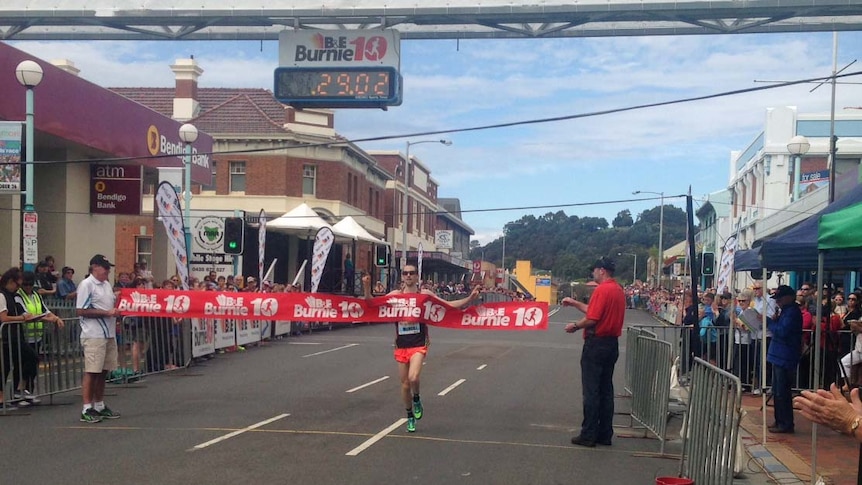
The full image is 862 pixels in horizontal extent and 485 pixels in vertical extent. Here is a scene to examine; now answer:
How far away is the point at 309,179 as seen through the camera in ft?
172

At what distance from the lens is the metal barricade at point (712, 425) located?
673cm

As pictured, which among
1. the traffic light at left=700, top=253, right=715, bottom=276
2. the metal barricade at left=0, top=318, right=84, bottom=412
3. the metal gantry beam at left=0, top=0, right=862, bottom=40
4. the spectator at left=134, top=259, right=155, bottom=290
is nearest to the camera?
the metal barricade at left=0, top=318, right=84, bottom=412

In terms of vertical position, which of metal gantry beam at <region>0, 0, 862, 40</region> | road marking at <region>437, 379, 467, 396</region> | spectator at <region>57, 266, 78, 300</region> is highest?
metal gantry beam at <region>0, 0, 862, 40</region>

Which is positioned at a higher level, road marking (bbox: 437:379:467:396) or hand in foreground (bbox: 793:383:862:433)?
hand in foreground (bbox: 793:383:862:433)

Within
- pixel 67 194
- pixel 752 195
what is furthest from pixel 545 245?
A: pixel 67 194

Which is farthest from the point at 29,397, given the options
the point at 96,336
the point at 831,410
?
the point at 831,410

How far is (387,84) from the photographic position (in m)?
14.8

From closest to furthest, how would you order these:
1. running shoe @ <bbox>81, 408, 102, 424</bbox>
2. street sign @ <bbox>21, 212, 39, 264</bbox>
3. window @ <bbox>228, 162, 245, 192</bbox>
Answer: running shoe @ <bbox>81, 408, 102, 424</bbox> → street sign @ <bbox>21, 212, 39, 264</bbox> → window @ <bbox>228, 162, 245, 192</bbox>

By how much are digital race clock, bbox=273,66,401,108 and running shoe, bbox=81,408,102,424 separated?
19.0 feet

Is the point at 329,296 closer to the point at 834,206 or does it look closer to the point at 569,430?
the point at 569,430

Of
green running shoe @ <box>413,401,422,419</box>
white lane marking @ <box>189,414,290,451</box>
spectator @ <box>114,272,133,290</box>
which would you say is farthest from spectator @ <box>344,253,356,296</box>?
green running shoe @ <box>413,401,422,419</box>

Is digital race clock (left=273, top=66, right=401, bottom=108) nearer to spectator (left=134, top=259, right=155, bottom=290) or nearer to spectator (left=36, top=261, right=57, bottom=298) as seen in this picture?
spectator (left=134, top=259, right=155, bottom=290)

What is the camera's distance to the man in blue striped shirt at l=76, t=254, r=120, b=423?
11.6 meters

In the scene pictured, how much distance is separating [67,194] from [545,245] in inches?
3638
